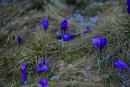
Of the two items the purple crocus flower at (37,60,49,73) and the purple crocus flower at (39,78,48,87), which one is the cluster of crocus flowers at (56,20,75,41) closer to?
the purple crocus flower at (37,60,49,73)

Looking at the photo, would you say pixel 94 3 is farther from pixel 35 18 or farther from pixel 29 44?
pixel 29 44

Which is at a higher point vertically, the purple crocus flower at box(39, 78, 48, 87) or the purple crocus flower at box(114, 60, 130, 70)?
the purple crocus flower at box(114, 60, 130, 70)

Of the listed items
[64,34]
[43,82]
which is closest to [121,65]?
[43,82]

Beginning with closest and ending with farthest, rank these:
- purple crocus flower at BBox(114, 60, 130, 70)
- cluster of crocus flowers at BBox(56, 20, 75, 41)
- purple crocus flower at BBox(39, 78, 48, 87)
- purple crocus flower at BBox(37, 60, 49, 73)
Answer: purple crocus flower at BBox(39, 78, 48, 87), purple crocus flower at BBox(114, 60, 130, 70), purple crocus flower at BBox(37, 60, 49, 73), cluster of crocus flowers at BBox(56, 20, 75, 41)

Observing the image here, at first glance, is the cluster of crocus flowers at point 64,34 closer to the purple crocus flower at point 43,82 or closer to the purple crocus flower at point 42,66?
the purple crocus flower at point 42,66

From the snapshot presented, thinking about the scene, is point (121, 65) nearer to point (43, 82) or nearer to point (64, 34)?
point (43, 82)

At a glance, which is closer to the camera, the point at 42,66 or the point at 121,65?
the point at 121,65

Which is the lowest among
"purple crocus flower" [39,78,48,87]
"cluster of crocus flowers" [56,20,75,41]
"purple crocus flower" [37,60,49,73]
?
"purple crocus flower" [39,78,48,87]

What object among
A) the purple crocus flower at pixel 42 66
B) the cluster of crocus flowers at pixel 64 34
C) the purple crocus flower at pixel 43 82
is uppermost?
the cluster of crocus flowers at pixel 64 34

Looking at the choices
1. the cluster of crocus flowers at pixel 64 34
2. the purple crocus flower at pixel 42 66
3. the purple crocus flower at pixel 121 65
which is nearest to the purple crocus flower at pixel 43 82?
the purple crocus flower at pixel 42 66

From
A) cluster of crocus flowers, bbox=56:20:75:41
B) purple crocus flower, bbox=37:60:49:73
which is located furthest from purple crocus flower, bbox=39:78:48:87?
cluster of crocus flowers, bbox=56:20:75:41

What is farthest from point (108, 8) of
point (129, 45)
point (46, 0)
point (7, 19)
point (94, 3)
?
point (129, 45)
